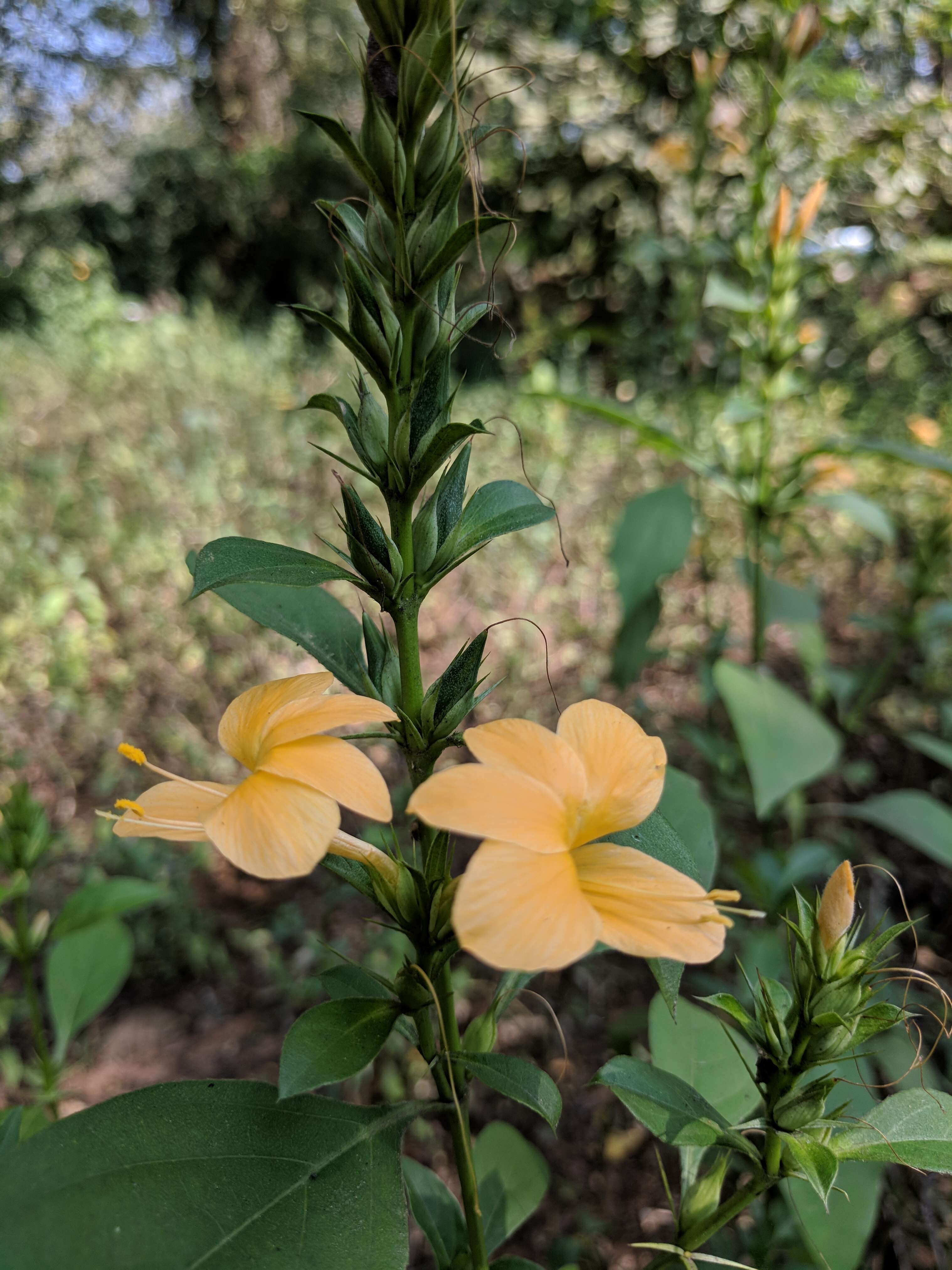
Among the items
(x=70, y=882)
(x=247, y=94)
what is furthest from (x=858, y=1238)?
(x=247, y=94)

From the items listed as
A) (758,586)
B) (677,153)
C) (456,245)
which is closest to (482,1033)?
(456,245)

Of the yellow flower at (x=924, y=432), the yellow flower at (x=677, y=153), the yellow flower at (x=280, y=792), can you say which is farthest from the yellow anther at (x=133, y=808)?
the yellow flower at (x=924, y=432)

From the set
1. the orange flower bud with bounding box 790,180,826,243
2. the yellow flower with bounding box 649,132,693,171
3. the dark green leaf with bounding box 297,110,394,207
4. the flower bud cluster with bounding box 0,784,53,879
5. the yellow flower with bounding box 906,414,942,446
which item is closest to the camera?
the dark green leaf with bounding box 297,110,394,207

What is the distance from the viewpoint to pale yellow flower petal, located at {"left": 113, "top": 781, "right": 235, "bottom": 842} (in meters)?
0.50

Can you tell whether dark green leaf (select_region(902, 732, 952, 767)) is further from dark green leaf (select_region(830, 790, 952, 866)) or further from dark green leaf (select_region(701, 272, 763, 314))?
dark green leaf (select_region(701, 272, 763, 314))

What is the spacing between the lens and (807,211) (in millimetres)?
1619

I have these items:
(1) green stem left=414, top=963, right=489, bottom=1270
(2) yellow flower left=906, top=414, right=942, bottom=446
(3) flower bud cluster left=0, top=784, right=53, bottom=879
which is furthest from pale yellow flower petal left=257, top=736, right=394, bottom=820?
(2) yellow flower left=906, top=414, right=942, bottom=446

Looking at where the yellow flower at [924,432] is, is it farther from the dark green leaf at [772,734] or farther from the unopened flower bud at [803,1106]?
the unopened flower bud at [803,1106]

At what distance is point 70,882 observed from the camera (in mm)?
2379

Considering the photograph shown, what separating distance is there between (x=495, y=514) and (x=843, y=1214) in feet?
3.23

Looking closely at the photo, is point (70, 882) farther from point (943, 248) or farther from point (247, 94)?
point (247, 94)

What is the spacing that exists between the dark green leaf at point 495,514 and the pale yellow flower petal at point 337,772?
7.6 inches

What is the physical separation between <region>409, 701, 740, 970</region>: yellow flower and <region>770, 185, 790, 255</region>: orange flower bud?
5.05 feet

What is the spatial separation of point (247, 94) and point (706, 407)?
8125mm
